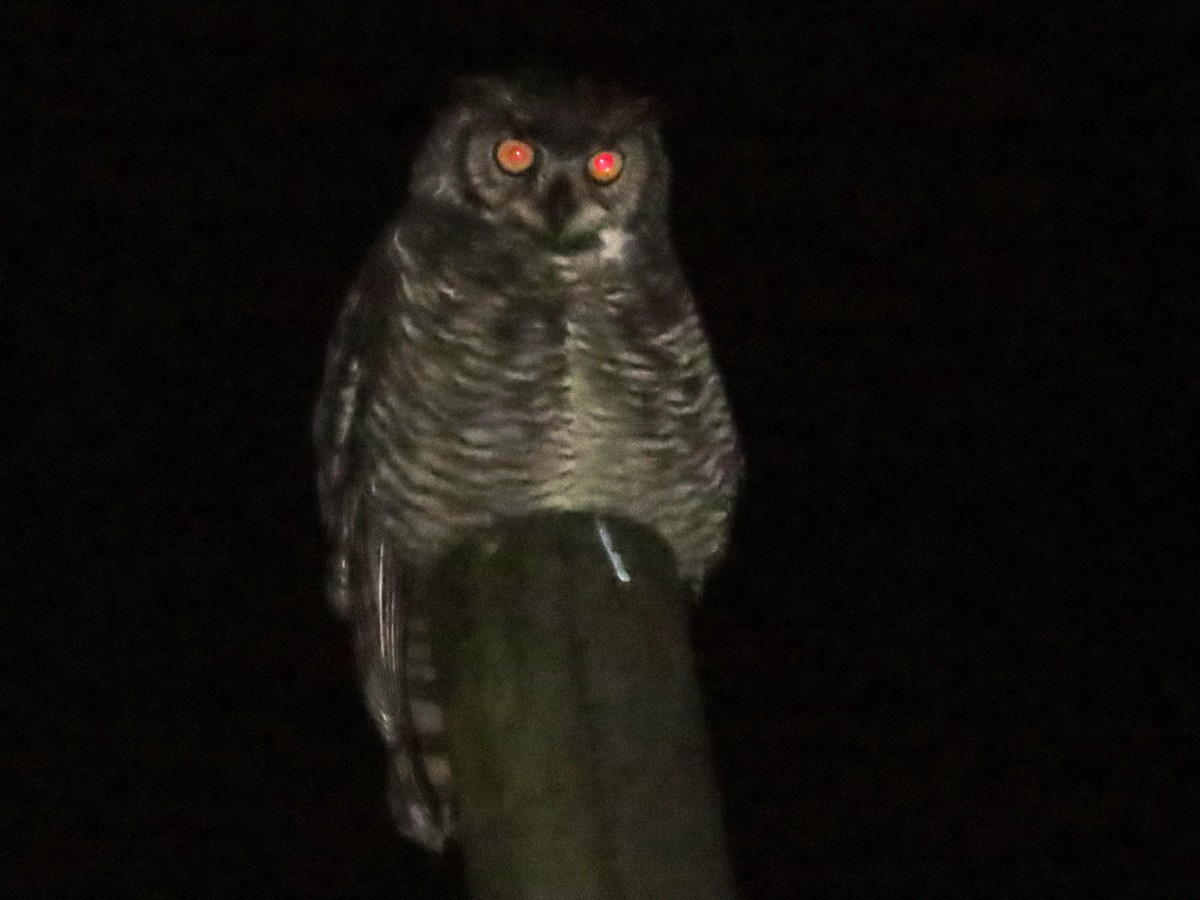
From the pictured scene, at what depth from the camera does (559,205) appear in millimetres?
2395

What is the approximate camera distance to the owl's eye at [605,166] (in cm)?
248

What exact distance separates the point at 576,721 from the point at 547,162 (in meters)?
1.28

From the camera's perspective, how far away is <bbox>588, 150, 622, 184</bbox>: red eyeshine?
2.48 metres

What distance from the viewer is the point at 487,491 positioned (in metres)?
2.28

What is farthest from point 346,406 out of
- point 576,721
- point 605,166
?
point 576,721

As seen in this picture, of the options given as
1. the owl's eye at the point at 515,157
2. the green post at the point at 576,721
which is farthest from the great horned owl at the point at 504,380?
the green post at the point at 576,721

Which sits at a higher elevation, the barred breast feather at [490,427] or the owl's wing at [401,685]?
the barred breast feather at [490,427]

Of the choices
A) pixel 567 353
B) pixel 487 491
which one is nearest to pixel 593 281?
pixel 567 353

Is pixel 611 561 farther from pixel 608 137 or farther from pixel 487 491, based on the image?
pixel 608 137

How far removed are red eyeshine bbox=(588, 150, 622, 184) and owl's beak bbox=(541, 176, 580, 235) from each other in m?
0.06

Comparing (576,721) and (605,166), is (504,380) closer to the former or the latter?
(605,166)

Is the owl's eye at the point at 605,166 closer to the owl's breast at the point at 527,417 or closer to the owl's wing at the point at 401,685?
the owl's breast at the point at 527,417

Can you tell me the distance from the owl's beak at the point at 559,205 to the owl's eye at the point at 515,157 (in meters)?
0.06

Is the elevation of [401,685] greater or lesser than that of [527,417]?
lesser
